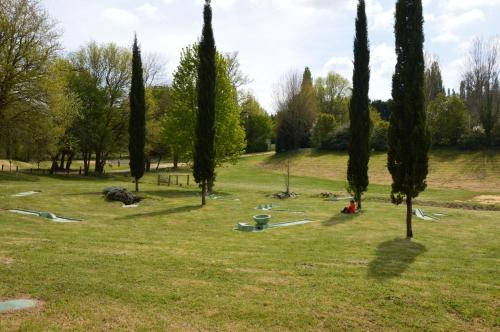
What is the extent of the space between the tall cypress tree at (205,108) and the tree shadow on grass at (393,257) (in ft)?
37.0

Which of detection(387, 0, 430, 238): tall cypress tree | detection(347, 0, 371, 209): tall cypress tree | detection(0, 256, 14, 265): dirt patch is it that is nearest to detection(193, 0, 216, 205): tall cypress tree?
detection(347, 0, 371, 209): tall cypress tree

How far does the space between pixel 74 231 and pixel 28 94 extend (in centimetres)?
1775

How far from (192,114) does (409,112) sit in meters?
18.6

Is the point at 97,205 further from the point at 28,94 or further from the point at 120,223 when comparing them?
the point at 28,94

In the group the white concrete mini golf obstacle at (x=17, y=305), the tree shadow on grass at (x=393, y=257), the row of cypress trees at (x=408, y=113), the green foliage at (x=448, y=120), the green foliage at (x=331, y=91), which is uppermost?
the green foliage at (x=331, y=91)

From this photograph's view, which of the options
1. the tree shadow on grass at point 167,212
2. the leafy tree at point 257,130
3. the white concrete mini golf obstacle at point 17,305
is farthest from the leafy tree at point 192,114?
the leafy tree at point 257,130

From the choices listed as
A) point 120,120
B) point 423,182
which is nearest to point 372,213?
point 423,182

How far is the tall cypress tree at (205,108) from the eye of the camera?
21719mm

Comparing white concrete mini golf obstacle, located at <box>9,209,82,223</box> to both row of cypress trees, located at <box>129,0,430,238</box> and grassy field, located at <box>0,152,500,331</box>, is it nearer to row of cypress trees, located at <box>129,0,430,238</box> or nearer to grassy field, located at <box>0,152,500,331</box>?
grassy field, located at <box>0,152,500,331</box>

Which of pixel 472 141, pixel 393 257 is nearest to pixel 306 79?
pixel 472 141

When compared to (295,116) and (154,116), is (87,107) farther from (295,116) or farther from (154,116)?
(295,116)

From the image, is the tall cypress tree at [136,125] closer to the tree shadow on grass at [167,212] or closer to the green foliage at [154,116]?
the tree shadow on grass at [167,212]

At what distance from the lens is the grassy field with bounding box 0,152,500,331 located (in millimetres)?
6492

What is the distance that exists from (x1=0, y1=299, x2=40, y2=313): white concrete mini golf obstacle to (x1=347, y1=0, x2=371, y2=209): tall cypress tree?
666 inches
